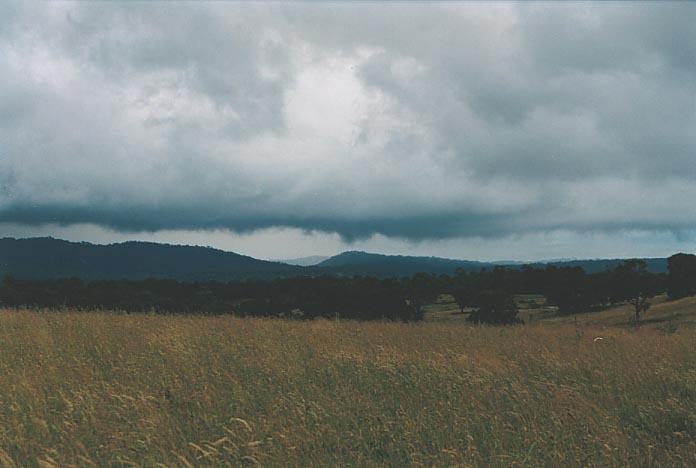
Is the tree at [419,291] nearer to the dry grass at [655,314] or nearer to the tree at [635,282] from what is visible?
the dry grass at [655,314]

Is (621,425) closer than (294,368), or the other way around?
(621,425)

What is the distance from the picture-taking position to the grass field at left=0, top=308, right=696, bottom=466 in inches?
234

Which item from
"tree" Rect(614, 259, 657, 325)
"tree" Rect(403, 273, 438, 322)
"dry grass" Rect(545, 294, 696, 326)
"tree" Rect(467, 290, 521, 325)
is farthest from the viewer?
"tree" Rect(614, 259, 657, 325)

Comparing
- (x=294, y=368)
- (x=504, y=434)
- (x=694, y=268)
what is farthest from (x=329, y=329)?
(x=694, y=268)

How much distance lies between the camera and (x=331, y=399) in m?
7.79

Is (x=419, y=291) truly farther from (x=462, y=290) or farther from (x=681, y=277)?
(x=681, y=277)

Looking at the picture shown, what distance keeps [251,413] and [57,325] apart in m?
7.41

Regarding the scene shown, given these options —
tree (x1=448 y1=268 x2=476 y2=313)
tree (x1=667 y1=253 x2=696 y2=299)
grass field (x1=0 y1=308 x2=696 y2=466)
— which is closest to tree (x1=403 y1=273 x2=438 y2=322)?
tree (x1=448 y1=268 x2=476 y2=313)

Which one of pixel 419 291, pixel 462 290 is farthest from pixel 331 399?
pixel 462 290

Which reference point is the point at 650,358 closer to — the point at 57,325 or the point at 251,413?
the point at 251,413

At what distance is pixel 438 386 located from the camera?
8.61 m

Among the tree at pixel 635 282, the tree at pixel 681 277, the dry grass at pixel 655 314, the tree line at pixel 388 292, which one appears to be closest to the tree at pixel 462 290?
the tree line at pixel 388 292

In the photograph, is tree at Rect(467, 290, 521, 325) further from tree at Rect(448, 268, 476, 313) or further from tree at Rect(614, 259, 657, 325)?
tree at Rect(614, 259, 657, 325)

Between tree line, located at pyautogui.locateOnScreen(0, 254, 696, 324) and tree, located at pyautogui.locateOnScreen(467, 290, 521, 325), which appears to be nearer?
tree line, located at pyautogui.locateOnScreen(0, 254, 696, 324)
